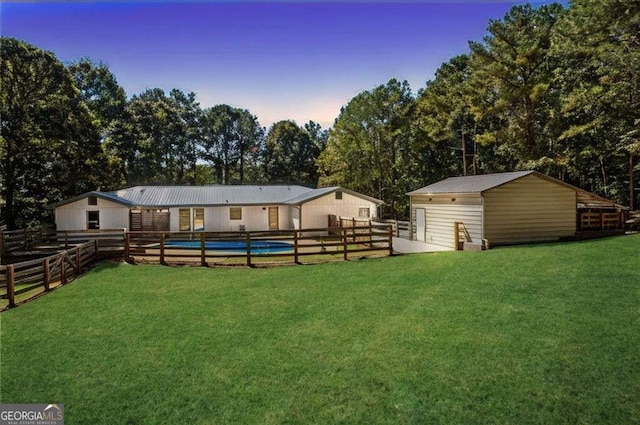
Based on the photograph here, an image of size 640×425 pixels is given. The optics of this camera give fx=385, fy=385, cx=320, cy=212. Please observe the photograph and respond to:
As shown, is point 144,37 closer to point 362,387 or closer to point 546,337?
point 362,387

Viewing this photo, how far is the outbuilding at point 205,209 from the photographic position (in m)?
21.8

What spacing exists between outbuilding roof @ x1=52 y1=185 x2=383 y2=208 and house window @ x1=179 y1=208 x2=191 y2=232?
50 cm

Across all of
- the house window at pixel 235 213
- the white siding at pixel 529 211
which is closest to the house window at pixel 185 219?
the house window at pixel 235 213

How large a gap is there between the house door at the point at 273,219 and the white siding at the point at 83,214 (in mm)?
8516

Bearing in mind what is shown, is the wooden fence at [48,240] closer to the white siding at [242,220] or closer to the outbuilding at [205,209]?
the outbuilding at [205,209]

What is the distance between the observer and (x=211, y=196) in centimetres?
2522

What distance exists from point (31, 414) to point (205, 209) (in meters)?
20.2

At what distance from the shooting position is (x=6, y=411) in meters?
4.00

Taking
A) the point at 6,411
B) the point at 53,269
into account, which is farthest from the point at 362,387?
the point at 53,269

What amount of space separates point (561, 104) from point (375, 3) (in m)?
24.8

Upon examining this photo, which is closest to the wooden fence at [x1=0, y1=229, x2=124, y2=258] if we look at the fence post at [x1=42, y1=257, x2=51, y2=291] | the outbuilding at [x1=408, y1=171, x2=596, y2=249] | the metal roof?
the fence post at [x1=42, y1=257, x2=51, y2=291]

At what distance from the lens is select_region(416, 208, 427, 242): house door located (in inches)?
724

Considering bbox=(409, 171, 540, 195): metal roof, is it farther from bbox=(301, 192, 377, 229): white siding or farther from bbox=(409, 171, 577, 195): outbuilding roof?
bbox=(301, 192, 377, 229): white siding

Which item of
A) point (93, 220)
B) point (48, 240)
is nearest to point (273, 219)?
point (93, 220)
